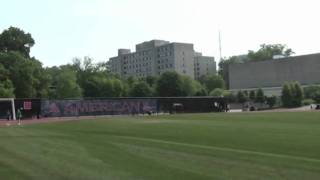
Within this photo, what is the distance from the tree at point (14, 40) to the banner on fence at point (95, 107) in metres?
39.8

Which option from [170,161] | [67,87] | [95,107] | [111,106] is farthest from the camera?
[67,87]

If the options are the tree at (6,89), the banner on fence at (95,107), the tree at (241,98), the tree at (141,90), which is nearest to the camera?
the banner on fence at (95,107)

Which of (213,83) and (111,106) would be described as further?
(213,83)

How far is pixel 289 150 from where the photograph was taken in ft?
62.0

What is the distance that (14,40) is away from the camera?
402 ft

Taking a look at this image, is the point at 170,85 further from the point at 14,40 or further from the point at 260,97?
the point at 14,40

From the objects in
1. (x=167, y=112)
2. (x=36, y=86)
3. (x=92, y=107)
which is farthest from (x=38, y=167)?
(x=36, y=86)

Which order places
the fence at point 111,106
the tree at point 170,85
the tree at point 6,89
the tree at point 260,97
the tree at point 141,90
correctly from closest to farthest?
the fence at point 111,106 → the tree at point 6,89 → the tree at point 260,97 → the tree at point 170,85 → the tree at point 141,90

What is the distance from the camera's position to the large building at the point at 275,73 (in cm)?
14650

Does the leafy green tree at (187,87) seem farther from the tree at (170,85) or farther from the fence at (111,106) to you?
the fence at (111,106)

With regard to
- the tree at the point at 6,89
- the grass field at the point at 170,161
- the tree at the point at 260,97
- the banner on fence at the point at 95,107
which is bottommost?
the grass field at the point at 170,161

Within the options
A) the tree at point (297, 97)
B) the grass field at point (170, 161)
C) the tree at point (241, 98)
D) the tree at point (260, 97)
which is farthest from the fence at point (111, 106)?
the grass field at point (170, 161)

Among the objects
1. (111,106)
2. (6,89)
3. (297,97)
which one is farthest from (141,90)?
(111,106)

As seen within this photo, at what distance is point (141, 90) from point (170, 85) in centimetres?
761
